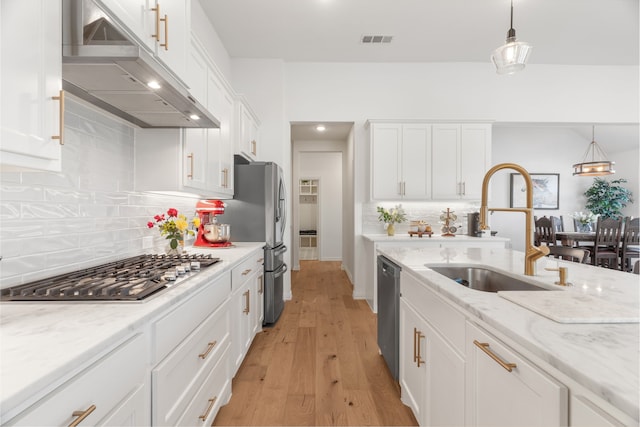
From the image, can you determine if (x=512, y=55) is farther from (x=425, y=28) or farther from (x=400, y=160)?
(x=400, y=160)

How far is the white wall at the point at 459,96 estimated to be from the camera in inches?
172

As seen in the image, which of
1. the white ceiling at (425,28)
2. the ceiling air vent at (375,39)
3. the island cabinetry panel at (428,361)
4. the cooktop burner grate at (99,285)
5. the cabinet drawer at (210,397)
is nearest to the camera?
the cooktop burner grate at (99,285)

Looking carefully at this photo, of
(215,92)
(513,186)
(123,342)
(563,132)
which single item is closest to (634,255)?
(513,186)

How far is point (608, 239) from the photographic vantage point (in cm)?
465

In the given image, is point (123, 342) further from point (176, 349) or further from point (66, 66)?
point (66, 66)

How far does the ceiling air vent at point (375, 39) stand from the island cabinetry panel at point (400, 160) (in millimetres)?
967

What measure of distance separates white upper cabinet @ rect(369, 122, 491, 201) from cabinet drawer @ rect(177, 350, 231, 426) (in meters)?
2.86

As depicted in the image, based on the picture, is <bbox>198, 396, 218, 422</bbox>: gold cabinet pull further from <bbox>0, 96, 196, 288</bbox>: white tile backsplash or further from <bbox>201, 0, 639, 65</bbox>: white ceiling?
<bbox>201, 0, 639, 65</bbox>: white ceiling

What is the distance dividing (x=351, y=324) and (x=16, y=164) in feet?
10.1

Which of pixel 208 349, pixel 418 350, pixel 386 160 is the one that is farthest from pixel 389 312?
pixel 386 160

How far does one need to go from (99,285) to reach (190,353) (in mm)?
461

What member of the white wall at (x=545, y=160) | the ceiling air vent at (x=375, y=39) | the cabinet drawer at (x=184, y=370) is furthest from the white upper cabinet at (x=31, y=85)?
the white wall at (x=545, y=160)

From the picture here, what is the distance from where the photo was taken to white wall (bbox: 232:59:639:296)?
4363 millimetres

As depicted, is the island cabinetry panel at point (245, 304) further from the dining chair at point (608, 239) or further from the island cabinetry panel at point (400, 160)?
the dining chair at point (608, 239)
